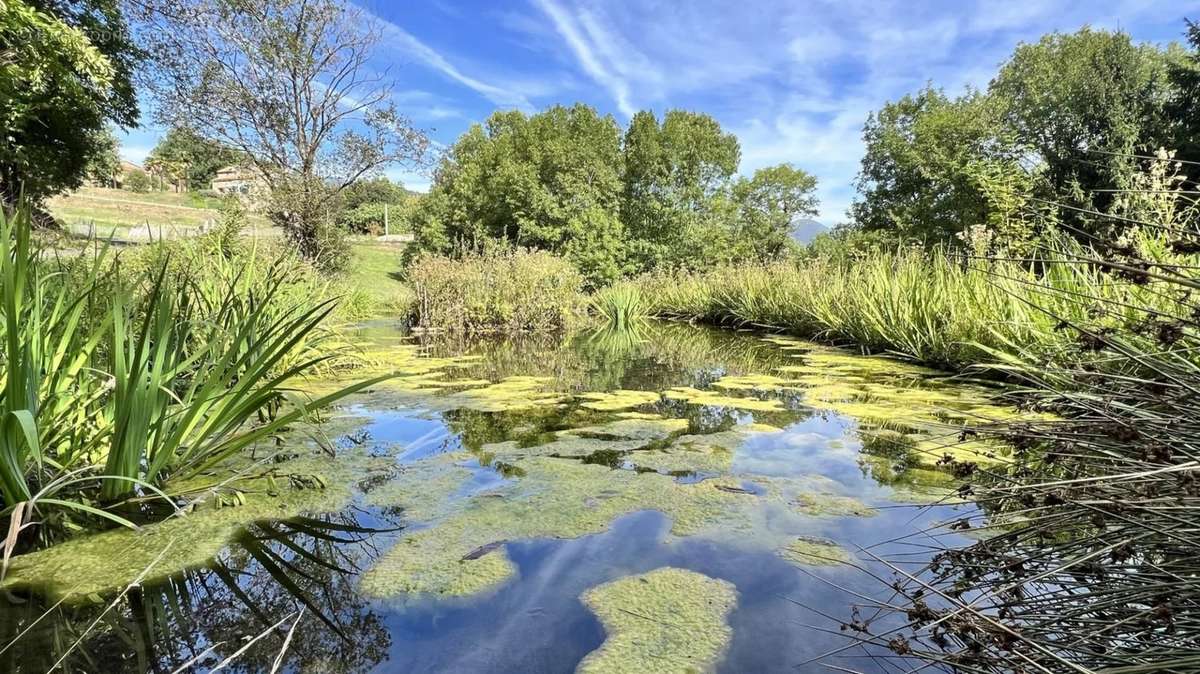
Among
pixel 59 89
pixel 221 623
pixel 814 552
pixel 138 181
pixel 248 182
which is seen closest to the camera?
pixel 221 623

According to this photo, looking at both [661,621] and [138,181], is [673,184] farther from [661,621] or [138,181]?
[138,181]

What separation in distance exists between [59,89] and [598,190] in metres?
12.9

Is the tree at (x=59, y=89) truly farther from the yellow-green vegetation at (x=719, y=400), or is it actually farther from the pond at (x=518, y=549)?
the yellow-green vegetation at (x=719, y=400)

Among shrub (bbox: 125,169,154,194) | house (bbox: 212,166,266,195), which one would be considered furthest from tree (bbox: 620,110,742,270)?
shrub (bbox: 125,169,154,194)

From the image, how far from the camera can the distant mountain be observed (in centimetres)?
2684

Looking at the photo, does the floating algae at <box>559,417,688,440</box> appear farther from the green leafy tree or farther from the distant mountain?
the distant mountain

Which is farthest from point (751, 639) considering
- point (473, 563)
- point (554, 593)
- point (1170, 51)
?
point (1170, 51)

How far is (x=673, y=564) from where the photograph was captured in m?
1.64

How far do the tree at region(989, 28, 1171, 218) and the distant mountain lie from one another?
26.8ft

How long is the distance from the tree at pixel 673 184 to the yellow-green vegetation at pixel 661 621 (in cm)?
1716

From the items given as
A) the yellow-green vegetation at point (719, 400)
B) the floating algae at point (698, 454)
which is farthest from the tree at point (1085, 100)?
the floating algae at point (698, 454)

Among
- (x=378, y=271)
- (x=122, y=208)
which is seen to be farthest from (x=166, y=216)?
(x=378, y=271)

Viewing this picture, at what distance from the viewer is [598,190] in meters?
18.5

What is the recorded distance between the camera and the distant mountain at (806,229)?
26841 mm
